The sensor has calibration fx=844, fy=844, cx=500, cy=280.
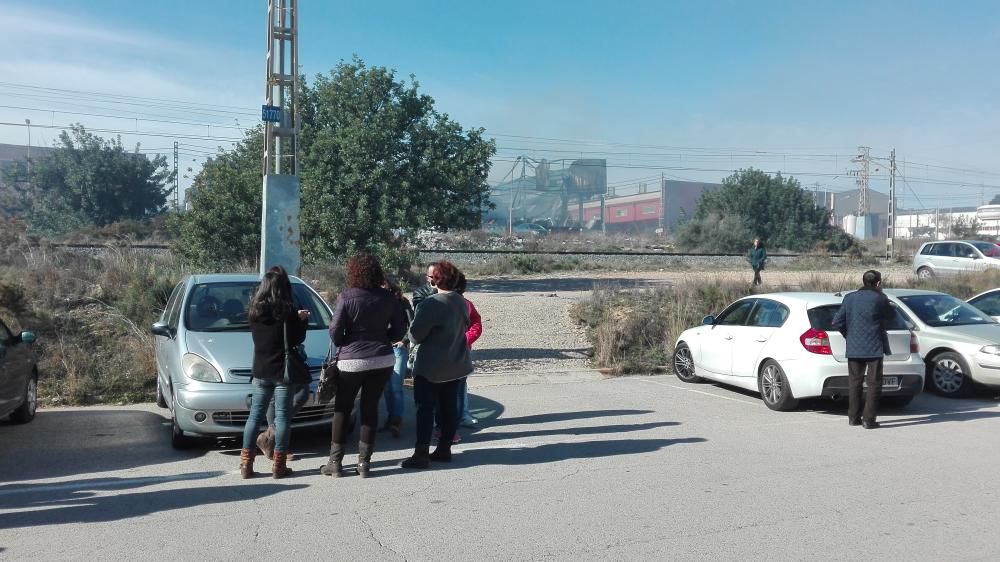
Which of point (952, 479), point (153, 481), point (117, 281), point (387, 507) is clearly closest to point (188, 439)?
point (153, 481)

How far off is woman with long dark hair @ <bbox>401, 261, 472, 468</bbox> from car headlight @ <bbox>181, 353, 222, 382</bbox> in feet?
6.43

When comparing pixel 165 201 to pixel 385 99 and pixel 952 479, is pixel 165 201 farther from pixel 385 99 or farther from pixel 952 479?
pixel 952 479

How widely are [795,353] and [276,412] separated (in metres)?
6.12

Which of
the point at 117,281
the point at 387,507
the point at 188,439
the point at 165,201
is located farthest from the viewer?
the point at 165,201

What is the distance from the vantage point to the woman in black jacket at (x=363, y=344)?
6.81 meters

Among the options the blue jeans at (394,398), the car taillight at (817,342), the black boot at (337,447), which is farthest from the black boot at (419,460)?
the car taillight at (817,342)

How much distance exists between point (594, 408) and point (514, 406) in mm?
989

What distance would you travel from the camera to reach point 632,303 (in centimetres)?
1669

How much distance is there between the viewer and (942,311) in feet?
40.1

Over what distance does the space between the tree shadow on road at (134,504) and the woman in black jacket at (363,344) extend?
0.57 m

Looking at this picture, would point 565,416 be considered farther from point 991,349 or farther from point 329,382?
point 991,349

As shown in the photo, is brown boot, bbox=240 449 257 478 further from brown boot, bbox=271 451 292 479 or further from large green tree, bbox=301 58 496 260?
large green tree, bbox=301 58 496 260

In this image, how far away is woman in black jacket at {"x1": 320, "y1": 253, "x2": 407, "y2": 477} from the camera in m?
6.81

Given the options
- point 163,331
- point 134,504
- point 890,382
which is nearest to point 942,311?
point 890,382
